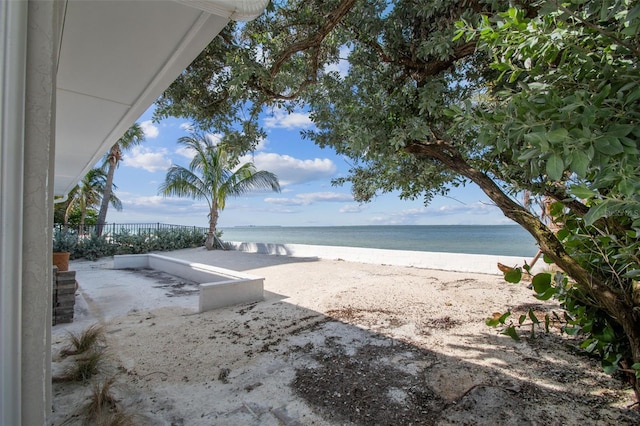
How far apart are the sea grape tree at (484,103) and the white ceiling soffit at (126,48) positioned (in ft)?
3.55

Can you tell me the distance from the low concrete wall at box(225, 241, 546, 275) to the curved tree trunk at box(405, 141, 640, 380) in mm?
3173

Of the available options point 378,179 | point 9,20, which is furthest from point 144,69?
point 378,179

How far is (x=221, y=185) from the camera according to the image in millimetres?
15320

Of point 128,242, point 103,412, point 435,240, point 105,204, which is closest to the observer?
point 103,412

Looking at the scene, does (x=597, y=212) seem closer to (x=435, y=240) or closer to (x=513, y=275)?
(x=513, y=275)

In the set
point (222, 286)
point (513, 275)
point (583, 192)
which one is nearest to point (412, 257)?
point (222, 286)

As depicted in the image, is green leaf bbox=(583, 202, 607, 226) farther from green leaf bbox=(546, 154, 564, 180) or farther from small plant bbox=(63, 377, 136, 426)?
small plant bbox=(63, 377, 136, 426)

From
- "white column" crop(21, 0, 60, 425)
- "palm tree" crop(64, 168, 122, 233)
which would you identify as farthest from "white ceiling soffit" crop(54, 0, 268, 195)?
"palm tree" crop(64, 168, 122, 233)

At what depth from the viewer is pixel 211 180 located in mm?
15289

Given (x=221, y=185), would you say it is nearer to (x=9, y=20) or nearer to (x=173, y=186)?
(x=173, y=186)

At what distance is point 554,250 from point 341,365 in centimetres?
231

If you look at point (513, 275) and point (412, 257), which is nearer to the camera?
point (513, 275)

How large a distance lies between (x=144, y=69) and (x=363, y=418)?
9.55ft

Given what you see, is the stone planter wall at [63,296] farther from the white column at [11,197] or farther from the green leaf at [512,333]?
the green leaf at [512,333]
